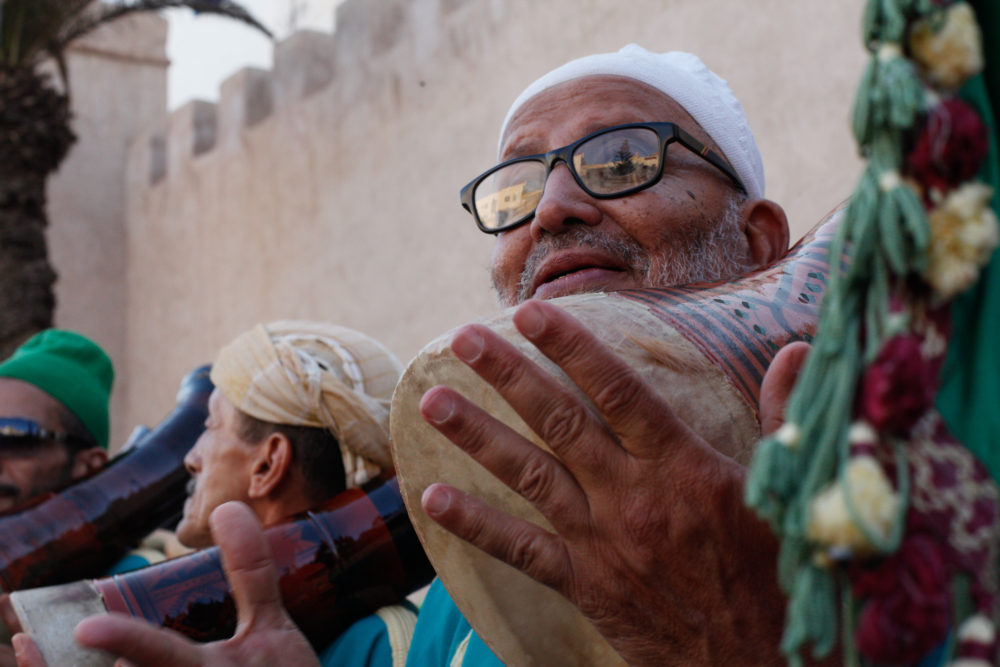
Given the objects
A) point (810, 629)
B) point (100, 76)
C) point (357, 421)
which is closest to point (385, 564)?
point (357, 421)

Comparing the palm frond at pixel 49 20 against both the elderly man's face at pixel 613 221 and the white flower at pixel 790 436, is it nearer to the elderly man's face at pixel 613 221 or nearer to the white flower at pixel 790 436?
the elderly man's face at pixel 613 221

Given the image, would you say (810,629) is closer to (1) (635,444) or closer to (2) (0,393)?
(1) (635,444)

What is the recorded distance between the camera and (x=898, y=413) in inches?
26.8

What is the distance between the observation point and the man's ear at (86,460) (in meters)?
3.61

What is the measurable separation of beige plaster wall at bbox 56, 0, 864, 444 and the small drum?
3.28 meters

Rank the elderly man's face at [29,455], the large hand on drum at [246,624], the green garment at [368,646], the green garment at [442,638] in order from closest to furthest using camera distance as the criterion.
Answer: the large hand on drum at [246,624] < the green garment at [442,638] < the green garment at [368,646] < the elderly man's face at [29,455]

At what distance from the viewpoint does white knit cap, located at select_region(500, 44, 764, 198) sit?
7.11 ft

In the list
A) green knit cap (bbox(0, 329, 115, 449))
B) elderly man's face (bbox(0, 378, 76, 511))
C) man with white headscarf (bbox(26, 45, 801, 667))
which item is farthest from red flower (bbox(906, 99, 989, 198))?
green knit cap (bbox(0, 329, 115, 449))

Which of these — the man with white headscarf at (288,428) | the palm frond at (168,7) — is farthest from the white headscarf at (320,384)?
the palm frond at (168,7)

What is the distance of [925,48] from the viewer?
731 millimetres

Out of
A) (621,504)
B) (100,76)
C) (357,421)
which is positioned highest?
(100,76)

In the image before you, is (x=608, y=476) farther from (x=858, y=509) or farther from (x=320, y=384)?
(x=320, y=384)

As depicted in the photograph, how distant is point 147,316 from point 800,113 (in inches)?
336

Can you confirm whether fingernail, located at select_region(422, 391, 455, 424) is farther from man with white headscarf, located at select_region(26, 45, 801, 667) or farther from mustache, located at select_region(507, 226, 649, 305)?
mustache, located at select_region(507, 226, 649, 305)
